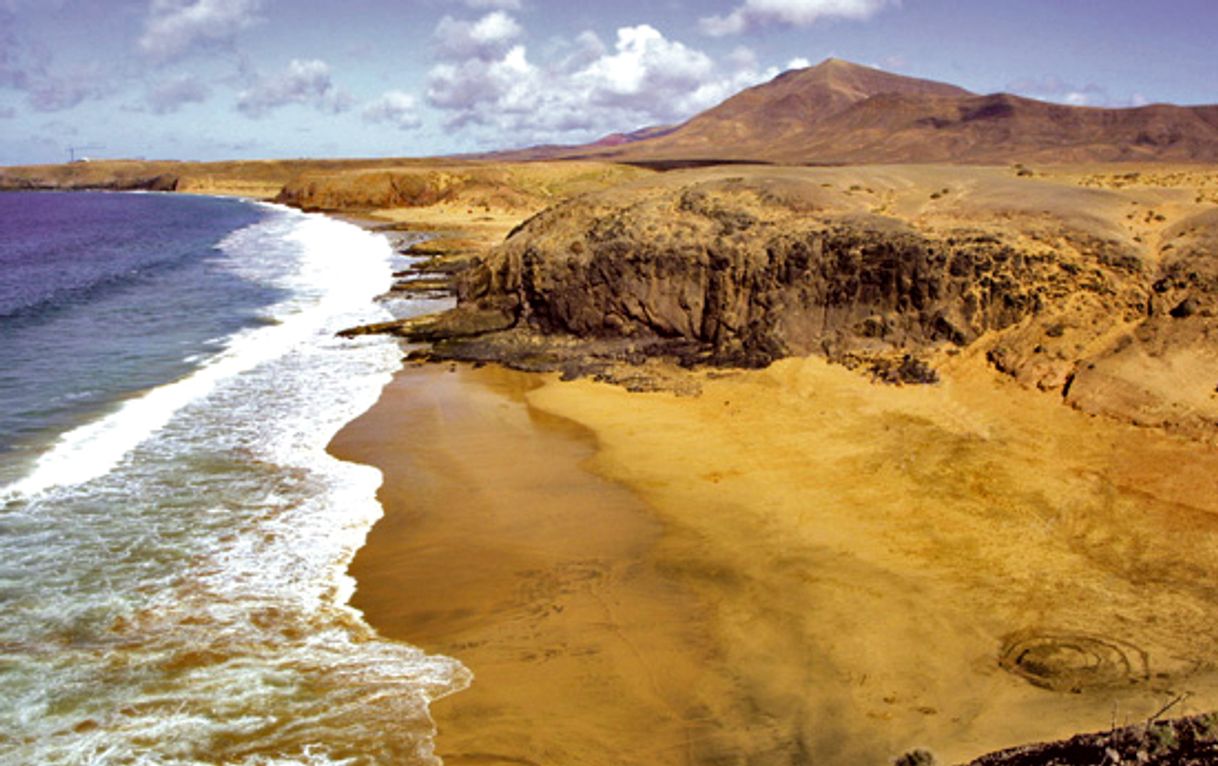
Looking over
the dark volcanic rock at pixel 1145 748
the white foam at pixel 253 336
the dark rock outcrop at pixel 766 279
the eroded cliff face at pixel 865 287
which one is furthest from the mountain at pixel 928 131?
the dark volcanic rock at pixel 1145 748

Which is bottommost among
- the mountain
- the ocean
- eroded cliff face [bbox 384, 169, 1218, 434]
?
the ocean

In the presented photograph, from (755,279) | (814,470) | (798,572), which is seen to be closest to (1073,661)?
(798,572)

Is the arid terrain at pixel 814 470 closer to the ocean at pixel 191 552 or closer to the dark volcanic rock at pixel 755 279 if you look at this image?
the dark volcanic rock at pixel 755 279

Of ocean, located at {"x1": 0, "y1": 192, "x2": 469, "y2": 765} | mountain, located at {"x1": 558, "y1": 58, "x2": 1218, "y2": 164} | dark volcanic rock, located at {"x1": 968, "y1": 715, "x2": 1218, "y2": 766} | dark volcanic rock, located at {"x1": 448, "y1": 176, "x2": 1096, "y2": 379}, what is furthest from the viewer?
mountain, located at {"x1": 558, "y1": 58, "x2": 1218, "y2": 164}

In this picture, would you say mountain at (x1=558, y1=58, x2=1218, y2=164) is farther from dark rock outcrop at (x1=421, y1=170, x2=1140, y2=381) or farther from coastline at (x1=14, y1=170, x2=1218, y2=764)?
coastline at (x1=14, y1=170, x2=1218, y2=764)

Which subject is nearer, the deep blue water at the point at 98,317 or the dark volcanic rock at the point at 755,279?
the dark volcanic rock at the point at 755,279

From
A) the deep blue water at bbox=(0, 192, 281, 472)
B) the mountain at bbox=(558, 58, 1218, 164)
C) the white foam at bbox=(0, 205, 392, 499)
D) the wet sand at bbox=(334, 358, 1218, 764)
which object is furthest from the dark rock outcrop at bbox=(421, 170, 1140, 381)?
the mountain at bbox=(558, 58, 1218, 164)
